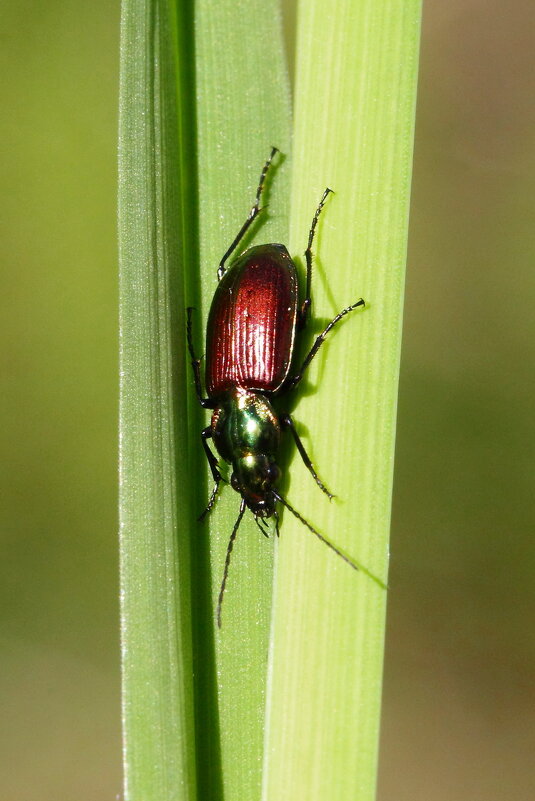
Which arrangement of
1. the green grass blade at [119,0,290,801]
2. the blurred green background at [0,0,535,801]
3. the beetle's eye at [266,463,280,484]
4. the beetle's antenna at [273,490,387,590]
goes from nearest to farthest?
the beetle's antenna at [273,490,387,590] < the green grass blade at [119,0,290,801] < the beetle's eye at [266,463,280,484] < the blurred green background at [0,0,535,801]

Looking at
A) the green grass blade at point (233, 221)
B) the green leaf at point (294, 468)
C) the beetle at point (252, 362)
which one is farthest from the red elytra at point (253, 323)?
the green leaf at point (294, 468)

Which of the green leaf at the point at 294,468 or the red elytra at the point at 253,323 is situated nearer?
the green leaf at the point at 294,468

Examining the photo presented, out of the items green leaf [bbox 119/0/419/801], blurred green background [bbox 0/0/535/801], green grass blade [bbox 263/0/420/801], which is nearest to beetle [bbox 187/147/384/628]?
green leaf [bbox 119/0/419/801]

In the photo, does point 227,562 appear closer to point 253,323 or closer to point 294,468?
point 294,468

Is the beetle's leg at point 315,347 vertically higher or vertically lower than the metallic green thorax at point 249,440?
higher

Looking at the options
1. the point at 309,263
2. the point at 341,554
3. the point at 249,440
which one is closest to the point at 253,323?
the point at 249,440

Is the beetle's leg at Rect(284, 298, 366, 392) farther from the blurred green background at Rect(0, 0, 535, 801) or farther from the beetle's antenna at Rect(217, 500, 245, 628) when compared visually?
the blurred green background at Rect(0, 0, 535, 801)

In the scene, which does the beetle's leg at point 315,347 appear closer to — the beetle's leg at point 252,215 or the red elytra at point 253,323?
the red elytra at point 253,323
